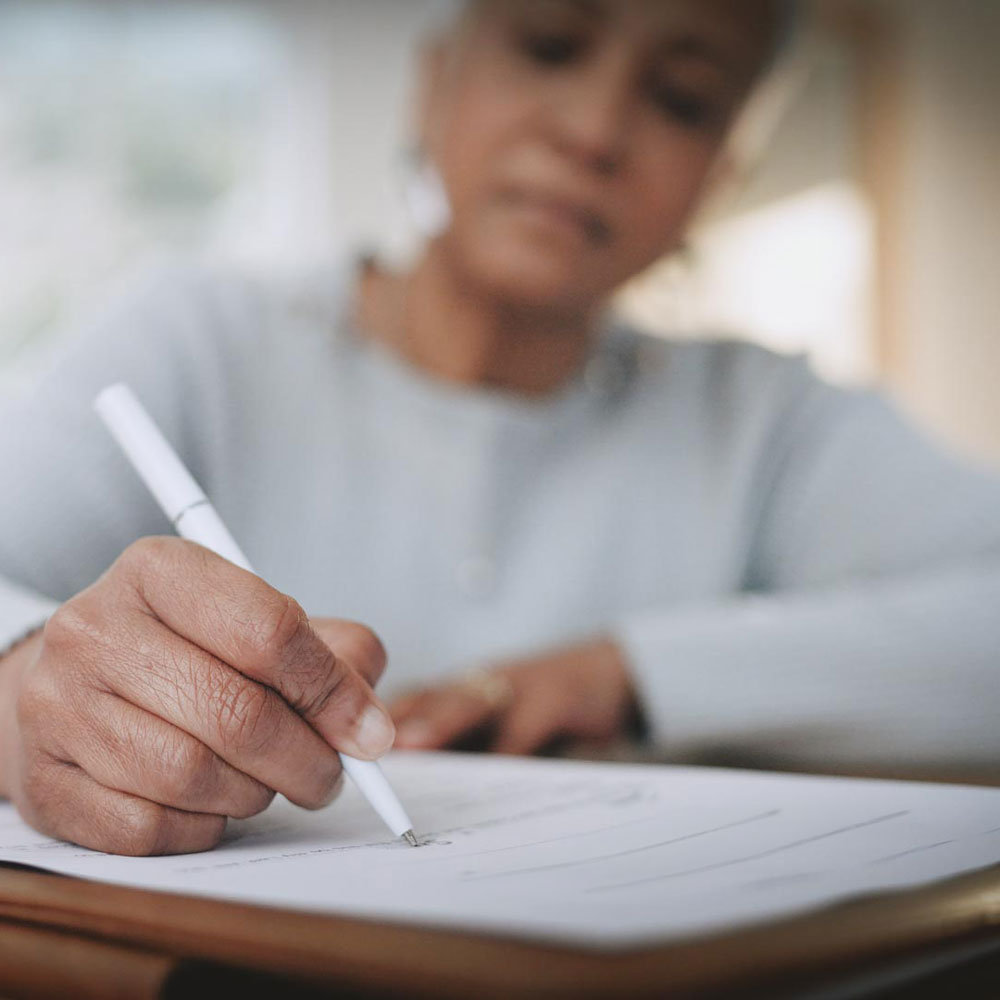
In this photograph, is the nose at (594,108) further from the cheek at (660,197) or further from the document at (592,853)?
the document at (592,853)

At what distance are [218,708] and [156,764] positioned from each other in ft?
0.06

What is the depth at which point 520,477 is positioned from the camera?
62cm

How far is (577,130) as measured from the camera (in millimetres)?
579

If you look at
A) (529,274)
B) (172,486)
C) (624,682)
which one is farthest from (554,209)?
(172,486)

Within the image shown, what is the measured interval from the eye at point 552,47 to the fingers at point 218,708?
47 cm

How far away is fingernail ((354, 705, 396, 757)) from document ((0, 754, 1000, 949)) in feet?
0.07

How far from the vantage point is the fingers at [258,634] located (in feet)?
0.70

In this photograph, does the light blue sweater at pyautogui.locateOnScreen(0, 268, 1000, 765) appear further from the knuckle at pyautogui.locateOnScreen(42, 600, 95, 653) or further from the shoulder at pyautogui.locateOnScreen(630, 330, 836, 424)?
the knuckle at pyautogui.locateOnScreen(42, 600, 95, 653)

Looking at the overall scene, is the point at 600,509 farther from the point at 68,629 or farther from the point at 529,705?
the point at 68,629

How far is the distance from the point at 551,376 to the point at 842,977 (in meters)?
0.55

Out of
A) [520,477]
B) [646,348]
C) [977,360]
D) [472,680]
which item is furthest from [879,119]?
[472,680]

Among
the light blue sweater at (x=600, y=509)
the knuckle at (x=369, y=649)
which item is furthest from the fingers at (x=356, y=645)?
the light blue sweater at (x=600, y=509)

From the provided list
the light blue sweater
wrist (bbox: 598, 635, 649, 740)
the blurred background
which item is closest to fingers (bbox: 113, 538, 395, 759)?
the light blue sweater

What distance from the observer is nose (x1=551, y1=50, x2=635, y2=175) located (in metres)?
0.58
